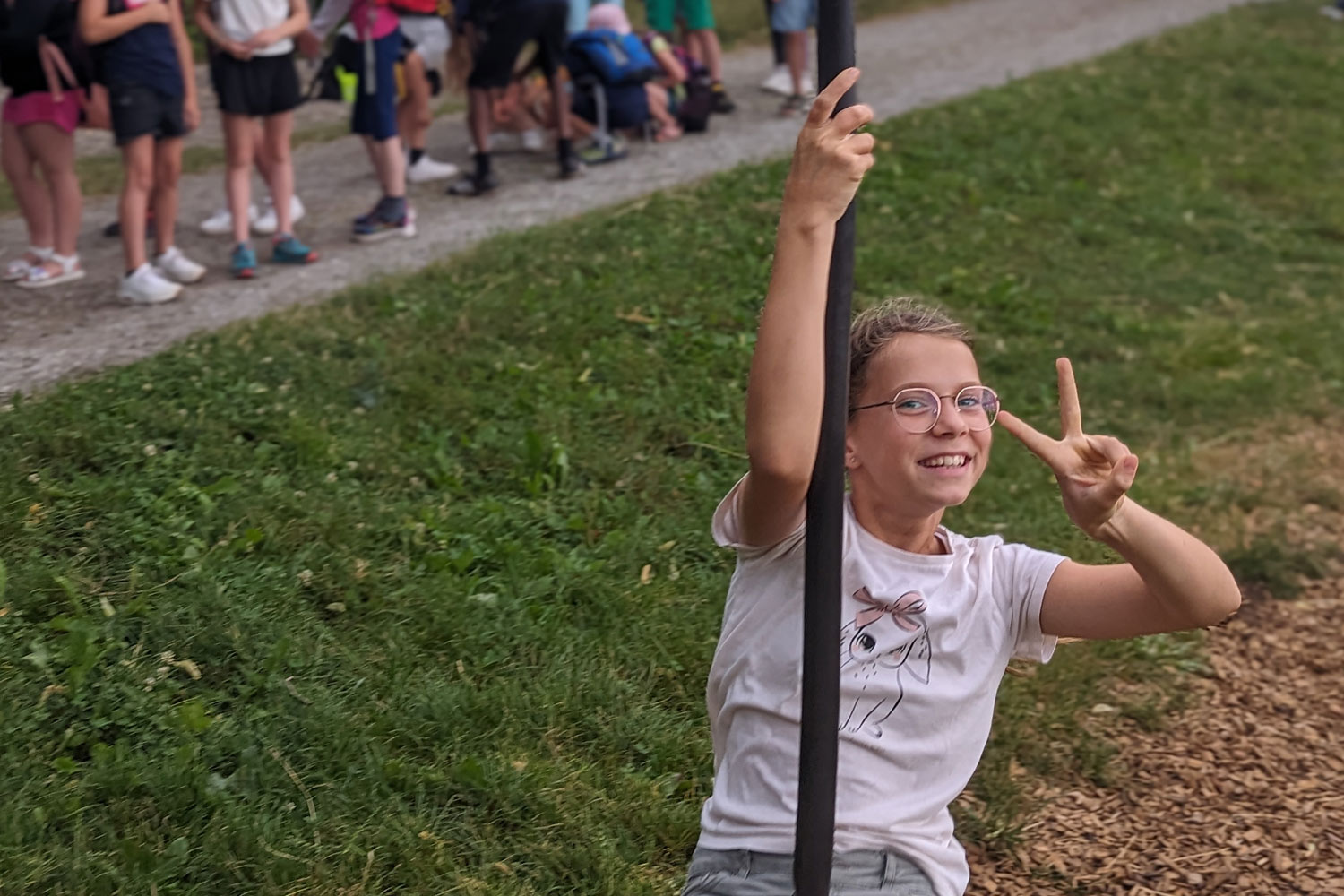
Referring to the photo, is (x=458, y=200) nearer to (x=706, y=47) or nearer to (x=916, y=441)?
(x=706, y=47)

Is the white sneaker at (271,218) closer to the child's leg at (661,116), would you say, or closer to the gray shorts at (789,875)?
the child's leg at (661,116)

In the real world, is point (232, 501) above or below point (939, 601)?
below

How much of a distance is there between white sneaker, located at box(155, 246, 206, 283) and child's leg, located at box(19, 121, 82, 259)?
42cm

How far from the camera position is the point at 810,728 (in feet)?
6.64

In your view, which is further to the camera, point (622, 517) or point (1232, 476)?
point (1232, 476)

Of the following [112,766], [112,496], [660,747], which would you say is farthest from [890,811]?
[112,496]

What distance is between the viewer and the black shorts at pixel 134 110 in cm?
600

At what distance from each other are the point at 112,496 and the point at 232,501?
35 cm

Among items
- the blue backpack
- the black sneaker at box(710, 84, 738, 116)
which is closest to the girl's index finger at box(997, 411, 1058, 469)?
the blue backpack

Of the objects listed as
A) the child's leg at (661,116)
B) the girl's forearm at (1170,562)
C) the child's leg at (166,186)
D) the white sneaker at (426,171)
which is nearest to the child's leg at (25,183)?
the child's leg at (166,186)

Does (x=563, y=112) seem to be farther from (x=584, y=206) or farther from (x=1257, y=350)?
(x=1257, y=350)

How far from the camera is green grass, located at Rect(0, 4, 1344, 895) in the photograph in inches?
133

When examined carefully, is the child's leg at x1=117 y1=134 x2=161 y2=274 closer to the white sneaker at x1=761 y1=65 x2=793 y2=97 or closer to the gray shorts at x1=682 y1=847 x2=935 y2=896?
the gray shorts at x1=682 y1=847 x2=935 y2=896

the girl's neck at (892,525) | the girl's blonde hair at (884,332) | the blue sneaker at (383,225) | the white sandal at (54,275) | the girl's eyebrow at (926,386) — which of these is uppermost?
the girl's blonde hair at (884,332)
